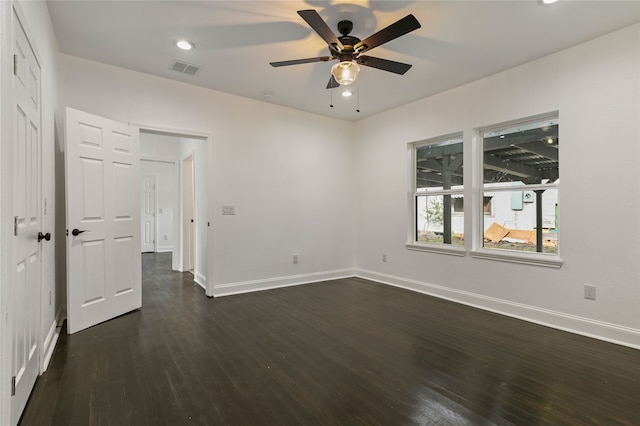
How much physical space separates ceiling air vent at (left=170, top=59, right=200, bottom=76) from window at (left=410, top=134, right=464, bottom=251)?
3139 mm

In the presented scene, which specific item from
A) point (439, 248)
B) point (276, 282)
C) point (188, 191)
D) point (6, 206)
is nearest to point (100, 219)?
point (6, 206)

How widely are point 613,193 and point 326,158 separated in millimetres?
3669

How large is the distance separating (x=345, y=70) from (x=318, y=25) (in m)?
0.51

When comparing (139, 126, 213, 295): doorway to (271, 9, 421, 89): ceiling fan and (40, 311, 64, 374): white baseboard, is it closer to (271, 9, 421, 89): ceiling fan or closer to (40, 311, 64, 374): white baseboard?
(40, 311, 64, 374): white baseboard

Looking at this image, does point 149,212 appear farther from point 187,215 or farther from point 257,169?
point 257,169

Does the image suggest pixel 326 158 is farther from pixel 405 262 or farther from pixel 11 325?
pixel 11 325

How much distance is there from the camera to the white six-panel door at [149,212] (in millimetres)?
8945

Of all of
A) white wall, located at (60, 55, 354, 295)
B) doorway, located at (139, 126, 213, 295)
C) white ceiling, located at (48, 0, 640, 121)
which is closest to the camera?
white ceiling, located at (48, 0, 640, 121)

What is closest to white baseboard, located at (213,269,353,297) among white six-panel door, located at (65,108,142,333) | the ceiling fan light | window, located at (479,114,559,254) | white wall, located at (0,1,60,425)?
white six-panel door, located at (65,108,142,333)

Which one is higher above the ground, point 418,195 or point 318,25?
point 318,25

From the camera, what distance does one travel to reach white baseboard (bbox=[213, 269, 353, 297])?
14.0 ft

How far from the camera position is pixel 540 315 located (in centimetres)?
325

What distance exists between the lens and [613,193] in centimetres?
284

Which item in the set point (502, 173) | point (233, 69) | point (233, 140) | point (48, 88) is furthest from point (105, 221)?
point (502, 173)
